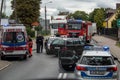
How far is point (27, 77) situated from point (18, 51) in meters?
11.4

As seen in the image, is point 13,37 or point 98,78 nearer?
point 98,78

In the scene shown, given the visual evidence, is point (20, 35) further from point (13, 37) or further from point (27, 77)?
point (27, 77)

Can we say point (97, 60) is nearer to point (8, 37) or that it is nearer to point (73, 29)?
point (8, 37)

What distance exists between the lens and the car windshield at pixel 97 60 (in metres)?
14.8

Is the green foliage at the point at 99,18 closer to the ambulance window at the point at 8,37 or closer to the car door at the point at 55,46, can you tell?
the car door at the point at 55,46

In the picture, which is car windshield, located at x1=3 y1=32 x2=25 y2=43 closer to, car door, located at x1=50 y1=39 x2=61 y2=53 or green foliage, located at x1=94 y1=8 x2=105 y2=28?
car door, located at x1=50 y1=39 x2=61 y2=53

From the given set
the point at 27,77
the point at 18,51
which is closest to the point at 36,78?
the point at 27,77

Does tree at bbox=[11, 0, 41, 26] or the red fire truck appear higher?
tree at bbox=[11, 0, 41, 26]

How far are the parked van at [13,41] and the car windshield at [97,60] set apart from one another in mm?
16006

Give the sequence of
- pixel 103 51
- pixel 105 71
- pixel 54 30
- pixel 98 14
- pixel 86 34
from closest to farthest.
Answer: pixel 105 71, pixel 103 51, pixel 86 34, pixel 54 30, pixel 98 14

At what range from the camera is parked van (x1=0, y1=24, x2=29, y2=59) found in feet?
101

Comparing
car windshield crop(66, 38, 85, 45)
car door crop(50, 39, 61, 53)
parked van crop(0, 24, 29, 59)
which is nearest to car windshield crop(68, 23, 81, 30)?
car door crop(50, 39, 61, 53)

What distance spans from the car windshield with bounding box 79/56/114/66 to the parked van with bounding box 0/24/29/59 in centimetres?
1601

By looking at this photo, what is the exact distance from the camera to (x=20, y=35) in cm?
3092
